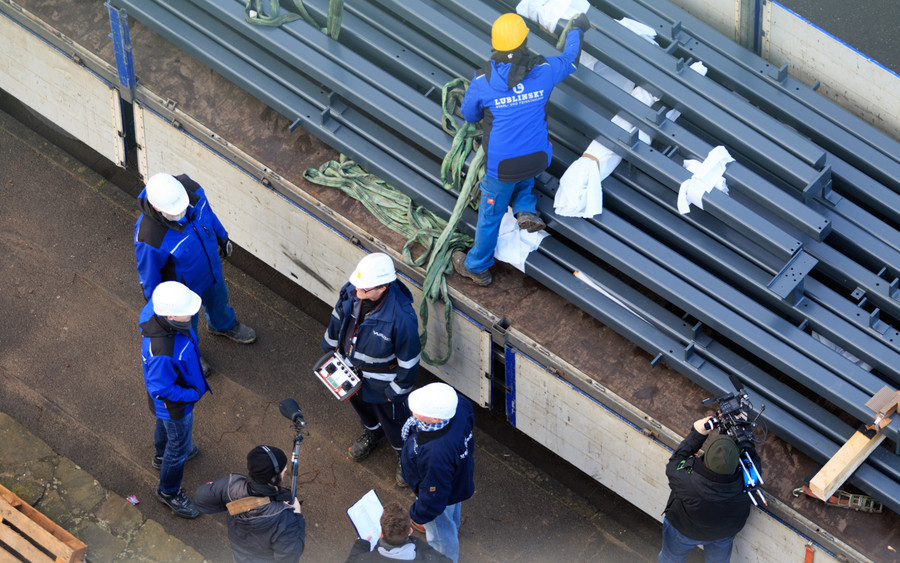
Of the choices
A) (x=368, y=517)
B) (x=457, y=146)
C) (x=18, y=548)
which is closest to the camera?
(x=368, y=517)

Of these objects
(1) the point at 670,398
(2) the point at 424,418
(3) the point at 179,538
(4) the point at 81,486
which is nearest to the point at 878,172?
(1) the point at 670,398

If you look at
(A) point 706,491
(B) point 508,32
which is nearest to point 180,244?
(B) point 508,32

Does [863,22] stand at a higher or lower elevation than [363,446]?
higher

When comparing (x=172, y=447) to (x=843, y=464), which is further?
(x=172, y=447)

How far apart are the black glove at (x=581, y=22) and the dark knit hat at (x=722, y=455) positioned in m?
2.49

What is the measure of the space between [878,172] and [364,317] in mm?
3012

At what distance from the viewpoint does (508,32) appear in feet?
19.6

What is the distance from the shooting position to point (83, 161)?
8.38 metres

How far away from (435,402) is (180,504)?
78.2 inches

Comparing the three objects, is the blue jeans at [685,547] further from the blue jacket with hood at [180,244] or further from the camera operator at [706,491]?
the blue jacket with hood at [180,244]

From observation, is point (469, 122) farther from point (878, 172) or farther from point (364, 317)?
point (878, 172)

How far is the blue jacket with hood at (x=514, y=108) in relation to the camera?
6062mm

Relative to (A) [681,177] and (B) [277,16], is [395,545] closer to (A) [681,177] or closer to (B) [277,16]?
(A) [681,177]

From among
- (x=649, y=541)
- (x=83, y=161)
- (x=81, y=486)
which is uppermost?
(x=649, y=541)
